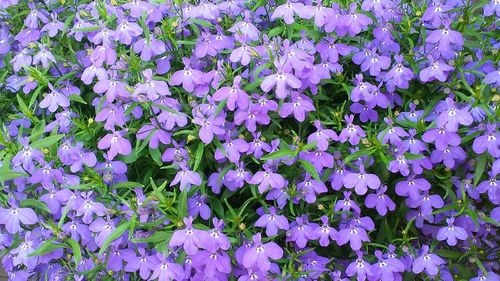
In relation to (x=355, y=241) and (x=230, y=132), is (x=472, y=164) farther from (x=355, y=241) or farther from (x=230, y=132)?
(x=230, y=132)

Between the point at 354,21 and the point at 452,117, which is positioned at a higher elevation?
the point at 354,21

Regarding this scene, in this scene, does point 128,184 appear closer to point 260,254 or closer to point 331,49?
point 260,254

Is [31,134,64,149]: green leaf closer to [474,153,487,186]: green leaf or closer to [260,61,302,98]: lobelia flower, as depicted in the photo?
[260,61,302,98]: lobelia flower

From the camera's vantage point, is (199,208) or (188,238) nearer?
(188,238)

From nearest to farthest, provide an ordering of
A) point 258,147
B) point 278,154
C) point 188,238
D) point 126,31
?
point 188,238, point 278,154, point 258,147, point 126,31

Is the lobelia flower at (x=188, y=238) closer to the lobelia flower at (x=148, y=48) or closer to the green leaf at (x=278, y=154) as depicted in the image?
the green leaf at (x=278, y=154)

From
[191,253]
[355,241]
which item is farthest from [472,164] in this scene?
[191,253]

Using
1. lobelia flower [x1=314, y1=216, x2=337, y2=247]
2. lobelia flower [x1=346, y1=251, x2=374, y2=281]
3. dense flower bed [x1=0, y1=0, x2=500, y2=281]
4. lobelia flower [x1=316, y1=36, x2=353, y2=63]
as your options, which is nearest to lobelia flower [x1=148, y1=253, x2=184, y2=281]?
dense flower bed [x1=0, y1=0, x2=500, y2=281]

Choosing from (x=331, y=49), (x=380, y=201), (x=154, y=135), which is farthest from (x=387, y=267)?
(x=154, y=135)
